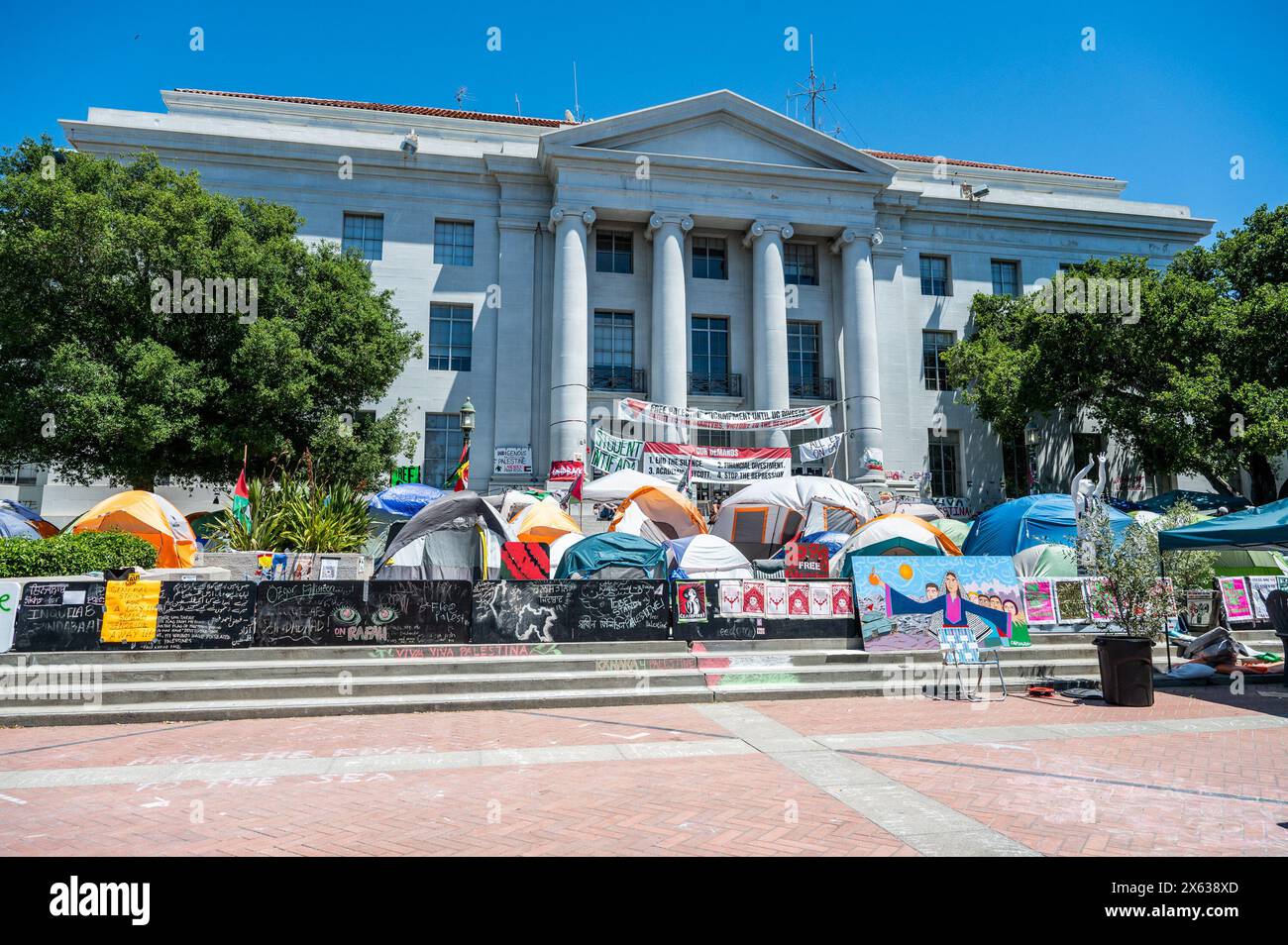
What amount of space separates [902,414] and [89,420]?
3045 cm

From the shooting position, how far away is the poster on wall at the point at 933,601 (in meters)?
13.3

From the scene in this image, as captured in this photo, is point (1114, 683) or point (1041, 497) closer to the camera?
point (1114, 683)

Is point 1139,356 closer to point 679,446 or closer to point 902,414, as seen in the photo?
point 902,414

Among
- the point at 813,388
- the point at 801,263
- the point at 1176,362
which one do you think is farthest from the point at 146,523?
the point at 1176,362

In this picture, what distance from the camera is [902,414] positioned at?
113ft

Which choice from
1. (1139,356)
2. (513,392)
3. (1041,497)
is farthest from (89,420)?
(1139,356)

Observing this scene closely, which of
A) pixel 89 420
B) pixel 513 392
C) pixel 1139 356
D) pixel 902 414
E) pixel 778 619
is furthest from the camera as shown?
pixel 902 414

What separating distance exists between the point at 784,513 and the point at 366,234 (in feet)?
72.5

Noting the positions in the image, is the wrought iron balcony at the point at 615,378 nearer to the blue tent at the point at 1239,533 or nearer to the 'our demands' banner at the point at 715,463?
the 'our demands' banner at the point at 715,463

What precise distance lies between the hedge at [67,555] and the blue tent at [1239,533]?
18.7 metres

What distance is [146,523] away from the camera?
18.0 metres

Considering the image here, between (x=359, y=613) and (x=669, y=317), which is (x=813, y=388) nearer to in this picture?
(x=669, y=317)

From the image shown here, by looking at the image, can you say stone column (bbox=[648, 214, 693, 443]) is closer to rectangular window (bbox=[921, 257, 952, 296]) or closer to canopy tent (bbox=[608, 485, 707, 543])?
canopy tent (bbox=[608, 485, 707, 543])
